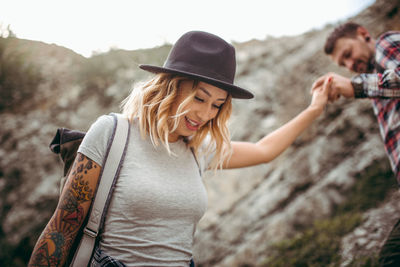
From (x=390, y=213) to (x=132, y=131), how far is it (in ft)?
13.1

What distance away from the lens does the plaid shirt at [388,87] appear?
192 centimetres

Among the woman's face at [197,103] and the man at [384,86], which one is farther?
the man at [384,86]

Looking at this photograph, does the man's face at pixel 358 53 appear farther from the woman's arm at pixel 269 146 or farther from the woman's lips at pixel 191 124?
the woman's lips at pixel 191 124

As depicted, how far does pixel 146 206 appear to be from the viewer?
1.37 m

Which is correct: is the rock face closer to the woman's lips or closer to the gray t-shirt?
the gray t-shirt

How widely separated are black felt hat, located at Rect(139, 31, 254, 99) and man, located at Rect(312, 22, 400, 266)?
47.4 inches

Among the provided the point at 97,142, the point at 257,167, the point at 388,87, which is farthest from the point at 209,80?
the point at 257,167

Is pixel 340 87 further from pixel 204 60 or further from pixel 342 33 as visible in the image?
pixel 204 60

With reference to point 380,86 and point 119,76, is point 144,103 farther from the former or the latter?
point 119,76

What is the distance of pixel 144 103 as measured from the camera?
164 centimetres

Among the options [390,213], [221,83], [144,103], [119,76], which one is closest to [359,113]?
[390,213]

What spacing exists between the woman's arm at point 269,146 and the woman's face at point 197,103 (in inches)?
20.3

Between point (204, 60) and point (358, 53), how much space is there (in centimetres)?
196

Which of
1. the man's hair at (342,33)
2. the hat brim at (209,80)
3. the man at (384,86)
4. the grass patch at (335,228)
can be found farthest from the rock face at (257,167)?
the hat brim at (209,80)
